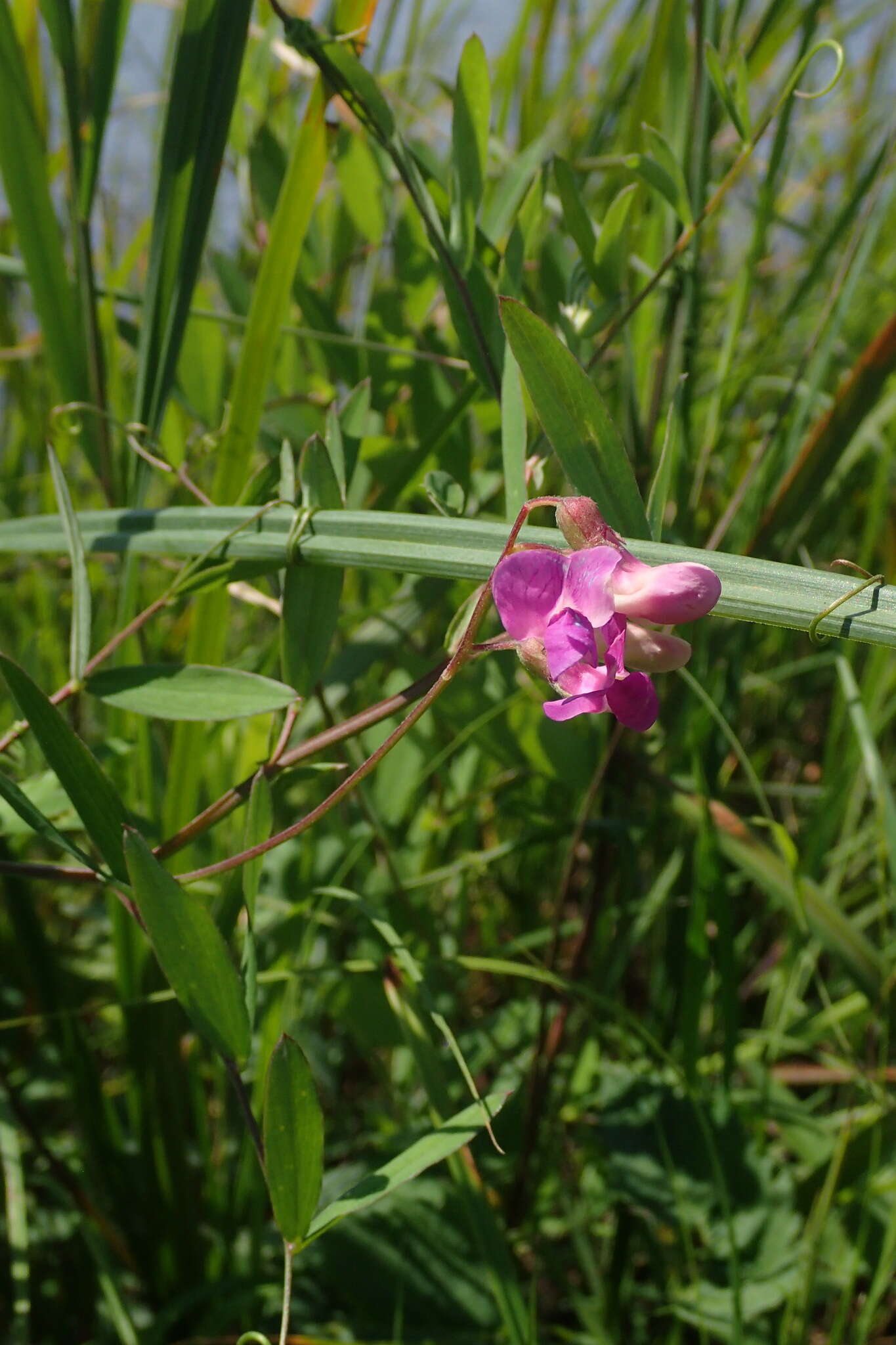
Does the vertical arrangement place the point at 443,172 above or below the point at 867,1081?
above

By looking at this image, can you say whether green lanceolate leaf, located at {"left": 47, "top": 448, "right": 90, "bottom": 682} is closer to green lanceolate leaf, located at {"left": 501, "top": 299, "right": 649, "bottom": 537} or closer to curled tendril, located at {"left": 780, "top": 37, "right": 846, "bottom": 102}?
green lanceolate leaf, located at {"left": 501, "top": 299, "right": 649, "bottom": 537}

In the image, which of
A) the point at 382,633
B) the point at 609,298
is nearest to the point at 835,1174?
the point at 382,633

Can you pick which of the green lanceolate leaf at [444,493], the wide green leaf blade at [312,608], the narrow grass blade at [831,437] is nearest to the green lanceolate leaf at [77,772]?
the wide green leaf blade at [312,608]

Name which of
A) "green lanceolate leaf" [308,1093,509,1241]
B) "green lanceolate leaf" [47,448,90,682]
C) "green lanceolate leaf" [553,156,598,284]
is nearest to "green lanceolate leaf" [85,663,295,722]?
"green lanceolate leaf" [47,448,90,682]

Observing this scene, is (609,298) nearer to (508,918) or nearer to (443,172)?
(443,172)

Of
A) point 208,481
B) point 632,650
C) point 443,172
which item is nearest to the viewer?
point 632,650

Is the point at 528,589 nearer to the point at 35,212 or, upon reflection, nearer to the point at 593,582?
the point at 593,582
